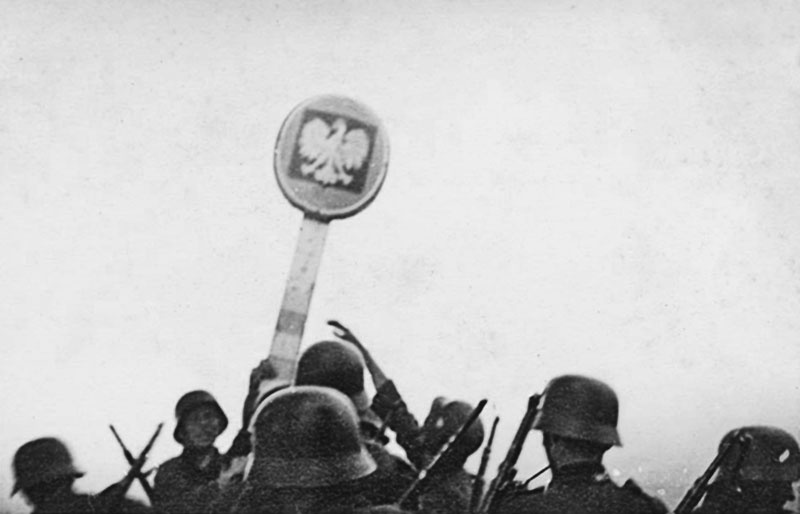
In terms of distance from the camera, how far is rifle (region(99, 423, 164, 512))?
371 centimetres

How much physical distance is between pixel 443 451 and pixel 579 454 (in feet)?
2.90

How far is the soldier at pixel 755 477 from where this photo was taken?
4.19 metres

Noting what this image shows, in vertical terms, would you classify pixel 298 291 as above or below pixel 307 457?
above

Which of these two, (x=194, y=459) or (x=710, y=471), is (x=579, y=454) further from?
(x=194, y=459)

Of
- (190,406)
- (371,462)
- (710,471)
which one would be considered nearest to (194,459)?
(190,406)

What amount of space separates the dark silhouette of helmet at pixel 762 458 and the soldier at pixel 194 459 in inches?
125

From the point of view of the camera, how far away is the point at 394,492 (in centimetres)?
415

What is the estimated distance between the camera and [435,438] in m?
4.59

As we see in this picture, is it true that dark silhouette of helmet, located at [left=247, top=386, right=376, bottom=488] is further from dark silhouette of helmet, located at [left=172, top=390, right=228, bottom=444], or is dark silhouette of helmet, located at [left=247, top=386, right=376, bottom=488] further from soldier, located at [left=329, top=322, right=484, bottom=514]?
dark silhouette of helmet, located at [left=172, top=390, right=228, bottom=444]

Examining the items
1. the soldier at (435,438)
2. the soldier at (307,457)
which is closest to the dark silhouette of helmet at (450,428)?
the soldier at (435,438)

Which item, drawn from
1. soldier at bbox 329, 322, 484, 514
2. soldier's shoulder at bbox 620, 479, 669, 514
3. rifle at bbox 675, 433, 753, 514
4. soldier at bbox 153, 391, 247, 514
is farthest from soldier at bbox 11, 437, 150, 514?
rifle at bbox 675, 433, 753, 514

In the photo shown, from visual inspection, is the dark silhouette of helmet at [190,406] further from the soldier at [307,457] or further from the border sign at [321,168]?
the soldier at [307,457]

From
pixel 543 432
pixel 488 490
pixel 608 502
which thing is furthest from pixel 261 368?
pixel 608 502

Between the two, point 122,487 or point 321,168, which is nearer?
point 122,487
